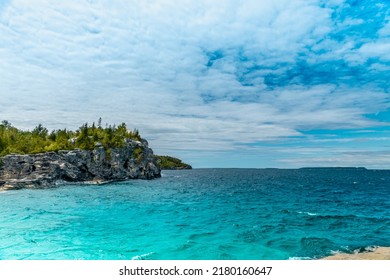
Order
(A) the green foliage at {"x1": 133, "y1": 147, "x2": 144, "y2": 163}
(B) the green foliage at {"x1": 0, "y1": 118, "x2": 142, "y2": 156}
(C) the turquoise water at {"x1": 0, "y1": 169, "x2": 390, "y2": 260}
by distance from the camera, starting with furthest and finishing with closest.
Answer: (A) the green foliage at {"x1": 133, "y1": 147, "x2": 144, "y2": 163}, (B) the green foliage at {"x1": 0, "y1": 118, "x2": 142, "y2": 156}, (C) the turquoise water at {"x1": 0, "y1": 169, "x2": 390, "y2": 260}

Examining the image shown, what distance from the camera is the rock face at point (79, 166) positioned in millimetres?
77688

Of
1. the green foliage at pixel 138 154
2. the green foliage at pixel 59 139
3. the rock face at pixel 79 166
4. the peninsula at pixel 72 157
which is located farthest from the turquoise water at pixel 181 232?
the green foliage at pixel 138 154

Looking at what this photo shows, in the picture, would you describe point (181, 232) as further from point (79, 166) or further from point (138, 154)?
point (138, 154)

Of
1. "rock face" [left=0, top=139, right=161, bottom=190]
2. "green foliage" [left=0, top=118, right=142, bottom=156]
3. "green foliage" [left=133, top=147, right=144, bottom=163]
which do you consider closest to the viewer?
"rock face" [left=0, top=139, right=161, bottom=190]

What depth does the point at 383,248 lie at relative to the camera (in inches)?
879

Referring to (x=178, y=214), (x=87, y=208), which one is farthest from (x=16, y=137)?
(x=178, y=214)

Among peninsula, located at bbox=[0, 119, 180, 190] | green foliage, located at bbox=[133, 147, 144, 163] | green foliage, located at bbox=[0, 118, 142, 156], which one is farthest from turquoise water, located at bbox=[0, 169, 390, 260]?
green foliage, located at bbox=[133, 147, 144, 163]

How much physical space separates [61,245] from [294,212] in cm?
3107

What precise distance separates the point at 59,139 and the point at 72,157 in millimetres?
14546

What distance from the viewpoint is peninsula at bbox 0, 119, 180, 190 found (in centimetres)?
7906

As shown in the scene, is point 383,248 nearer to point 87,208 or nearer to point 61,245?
point 61,245

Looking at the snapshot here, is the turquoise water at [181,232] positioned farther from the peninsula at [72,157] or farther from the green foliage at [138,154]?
the green foliage at [138,154]

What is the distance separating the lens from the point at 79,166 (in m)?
97.3

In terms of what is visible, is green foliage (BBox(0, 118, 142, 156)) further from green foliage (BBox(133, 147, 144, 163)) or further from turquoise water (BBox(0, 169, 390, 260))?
turquoise water (BBox(0, 169, 390, 260))
